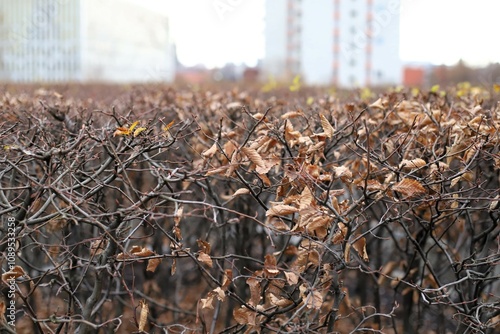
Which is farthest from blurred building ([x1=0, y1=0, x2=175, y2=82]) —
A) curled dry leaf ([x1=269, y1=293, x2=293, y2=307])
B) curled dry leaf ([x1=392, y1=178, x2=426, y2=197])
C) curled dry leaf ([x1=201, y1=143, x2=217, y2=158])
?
curled dry leaf ([x1=392, y1=178, x2=426, y2=197])

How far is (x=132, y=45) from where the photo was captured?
33.6 metres

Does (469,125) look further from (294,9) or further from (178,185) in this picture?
(294,9)

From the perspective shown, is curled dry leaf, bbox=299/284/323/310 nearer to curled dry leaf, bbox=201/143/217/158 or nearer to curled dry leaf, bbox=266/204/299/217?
curled dry leaf, bbox=266/204/299/217

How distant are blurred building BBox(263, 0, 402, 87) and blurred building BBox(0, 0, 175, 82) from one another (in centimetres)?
1183

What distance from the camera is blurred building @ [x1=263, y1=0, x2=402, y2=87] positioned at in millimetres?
44094

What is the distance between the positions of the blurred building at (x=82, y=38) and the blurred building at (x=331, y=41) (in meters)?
11.8

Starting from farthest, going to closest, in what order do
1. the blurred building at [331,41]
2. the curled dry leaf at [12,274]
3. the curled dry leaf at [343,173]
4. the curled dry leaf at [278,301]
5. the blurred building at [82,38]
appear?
1. the blurred building at [331,41]
2. the blurred building at [82,38]
3. the curled dry leaf at [278,301]
4. the curled dry leaf at [343,173]
5. the curled dry leaf at [12,274]

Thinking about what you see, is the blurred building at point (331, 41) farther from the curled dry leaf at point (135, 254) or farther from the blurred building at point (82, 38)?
the curled dry leaf at point (135, 254)

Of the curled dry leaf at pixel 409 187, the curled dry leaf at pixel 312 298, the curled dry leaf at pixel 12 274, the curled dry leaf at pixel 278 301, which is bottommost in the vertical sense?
the curled dry leaf at pixel 278 301

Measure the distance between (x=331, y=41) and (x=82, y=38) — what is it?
22.1m

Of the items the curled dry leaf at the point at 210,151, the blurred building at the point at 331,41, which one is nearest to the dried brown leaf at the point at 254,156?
the curled dry leaf at the point at 210,151

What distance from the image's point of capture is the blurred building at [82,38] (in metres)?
26.2

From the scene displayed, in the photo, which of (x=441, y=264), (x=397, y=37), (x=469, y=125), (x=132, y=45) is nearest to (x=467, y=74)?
(x=132, y=45)

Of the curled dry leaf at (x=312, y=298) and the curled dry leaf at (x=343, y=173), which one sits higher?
the curled dry leaf at (x=343, y=173)
